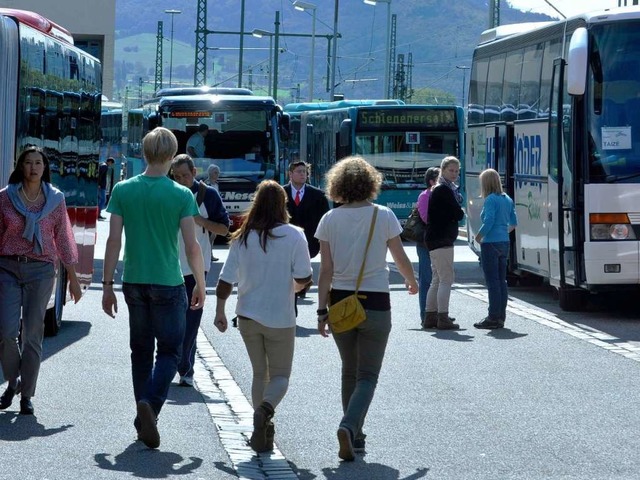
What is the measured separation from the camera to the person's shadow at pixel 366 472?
813 cm

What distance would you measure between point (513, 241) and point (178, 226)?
12.8m

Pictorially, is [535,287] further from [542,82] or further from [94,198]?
[94,198]

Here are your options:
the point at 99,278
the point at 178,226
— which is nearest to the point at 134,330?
the point at 178,226

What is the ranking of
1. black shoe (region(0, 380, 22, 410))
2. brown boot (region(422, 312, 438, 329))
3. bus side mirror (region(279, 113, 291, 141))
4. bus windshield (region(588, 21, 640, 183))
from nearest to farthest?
black shoe (region(0, 380, 22, 410))
brown boot (region(422, 312, 438, 329))
bus windshield (region(588, 21, 640, 183))
bus side mirror (region(279, 113, 291, 141))

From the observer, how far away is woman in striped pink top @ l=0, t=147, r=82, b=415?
10227 mm

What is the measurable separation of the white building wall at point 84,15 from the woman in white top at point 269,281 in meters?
63.6

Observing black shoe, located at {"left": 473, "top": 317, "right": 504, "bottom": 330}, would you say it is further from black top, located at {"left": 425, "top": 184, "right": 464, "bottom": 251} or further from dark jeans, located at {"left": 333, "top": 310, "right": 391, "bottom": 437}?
dark jeans, located at {"left": 333, "top": 310, "right": 391, "bottom": 437}

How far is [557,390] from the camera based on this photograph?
11547 millimetres

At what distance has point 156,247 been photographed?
8.98 m

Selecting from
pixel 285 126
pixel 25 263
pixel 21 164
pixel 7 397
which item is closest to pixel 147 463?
pixel 7 397

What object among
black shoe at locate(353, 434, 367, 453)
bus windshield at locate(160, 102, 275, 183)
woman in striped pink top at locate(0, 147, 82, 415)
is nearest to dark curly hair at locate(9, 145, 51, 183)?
woman in striped pink top at locate(0, 147, 82, 415)

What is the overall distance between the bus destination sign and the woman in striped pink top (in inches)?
964

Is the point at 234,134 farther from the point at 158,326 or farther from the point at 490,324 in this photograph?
the point at 158,326

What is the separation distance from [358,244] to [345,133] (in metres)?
26.1
